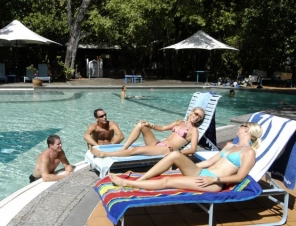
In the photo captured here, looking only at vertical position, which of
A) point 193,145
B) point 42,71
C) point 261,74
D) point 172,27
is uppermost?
point 172,27

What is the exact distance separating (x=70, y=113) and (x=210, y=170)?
8990mm

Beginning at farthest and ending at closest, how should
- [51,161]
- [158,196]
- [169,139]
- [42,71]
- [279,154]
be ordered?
[42,71], [169,139], [51,161], [279,154], [158,196]

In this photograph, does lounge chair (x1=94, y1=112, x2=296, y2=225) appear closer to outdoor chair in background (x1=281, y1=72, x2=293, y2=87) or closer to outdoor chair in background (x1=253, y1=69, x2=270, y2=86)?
outdoor chair in background (x1=281, y1=72, x2=293, y2=87)

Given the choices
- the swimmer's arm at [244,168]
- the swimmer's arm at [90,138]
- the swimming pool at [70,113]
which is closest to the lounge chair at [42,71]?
the swimming pool at [70,113]

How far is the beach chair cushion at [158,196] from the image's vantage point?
3.13 meters

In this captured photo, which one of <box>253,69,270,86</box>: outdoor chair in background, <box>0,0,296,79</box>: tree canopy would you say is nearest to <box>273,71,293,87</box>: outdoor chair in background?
<box>253,69,270,86</box>: outdoor chair in background

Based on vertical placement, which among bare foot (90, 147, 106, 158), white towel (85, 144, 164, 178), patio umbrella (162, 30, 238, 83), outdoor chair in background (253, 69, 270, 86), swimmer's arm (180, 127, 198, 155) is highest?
patio umbrella (162, 30, 238, 83)

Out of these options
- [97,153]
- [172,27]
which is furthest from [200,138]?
[172,27]

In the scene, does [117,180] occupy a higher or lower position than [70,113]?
higher

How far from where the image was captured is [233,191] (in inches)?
137

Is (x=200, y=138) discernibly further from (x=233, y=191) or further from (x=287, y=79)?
(x=287, y=79)

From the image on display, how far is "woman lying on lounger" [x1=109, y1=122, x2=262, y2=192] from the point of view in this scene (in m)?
3.37

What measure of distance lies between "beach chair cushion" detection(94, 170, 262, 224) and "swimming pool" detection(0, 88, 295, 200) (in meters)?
2.72

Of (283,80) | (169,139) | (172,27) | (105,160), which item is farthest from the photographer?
(172,27)
